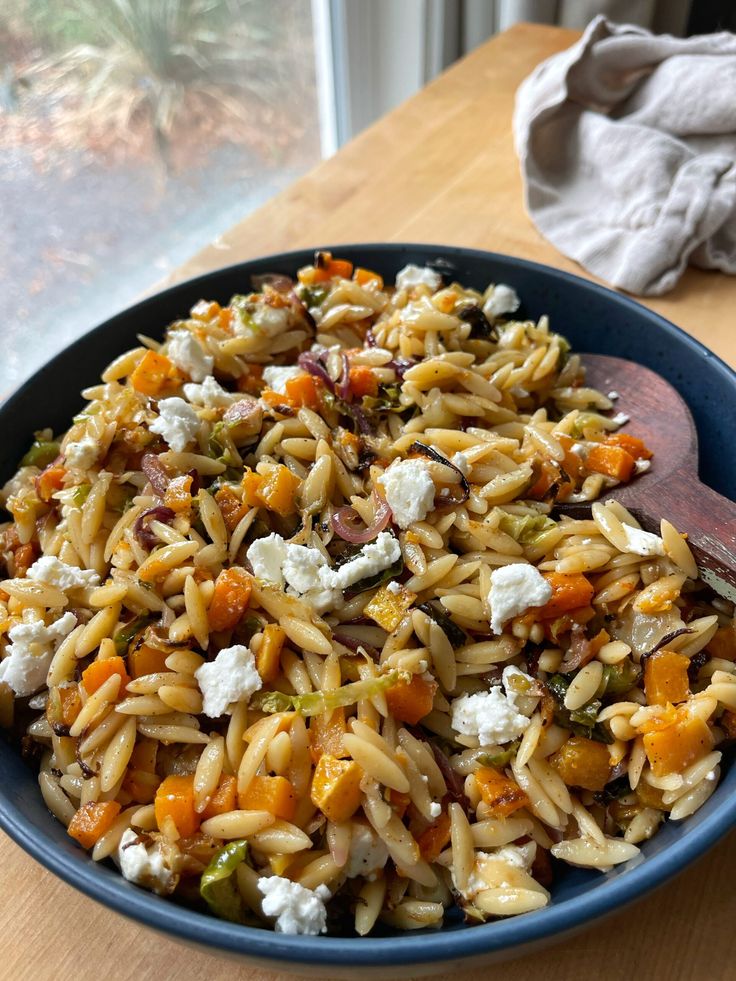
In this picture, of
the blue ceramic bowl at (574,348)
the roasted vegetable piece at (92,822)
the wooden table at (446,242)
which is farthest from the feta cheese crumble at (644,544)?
the roasted vegetable piece at (92,822)

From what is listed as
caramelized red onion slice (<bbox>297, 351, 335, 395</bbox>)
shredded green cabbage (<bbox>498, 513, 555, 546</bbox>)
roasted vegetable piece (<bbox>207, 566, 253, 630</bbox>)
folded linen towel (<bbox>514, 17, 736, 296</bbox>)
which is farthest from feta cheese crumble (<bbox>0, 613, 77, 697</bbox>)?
folded linen towel (<bbox>514, 17, 736, 296</bbox>)

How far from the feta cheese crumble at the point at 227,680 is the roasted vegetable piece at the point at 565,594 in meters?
0.59

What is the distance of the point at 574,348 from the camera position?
2.52m

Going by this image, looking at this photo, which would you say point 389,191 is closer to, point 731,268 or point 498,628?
point 731,268

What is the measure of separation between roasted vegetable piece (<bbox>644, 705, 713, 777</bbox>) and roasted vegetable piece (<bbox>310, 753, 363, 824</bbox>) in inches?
21.5

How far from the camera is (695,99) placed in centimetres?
312

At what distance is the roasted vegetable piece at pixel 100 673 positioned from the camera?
1.68 metres

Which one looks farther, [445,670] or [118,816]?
[445,670]

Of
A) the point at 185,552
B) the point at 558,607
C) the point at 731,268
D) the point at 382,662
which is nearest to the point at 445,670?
the point at 382,662

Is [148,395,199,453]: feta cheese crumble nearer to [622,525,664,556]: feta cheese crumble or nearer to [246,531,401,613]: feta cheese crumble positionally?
[246,531,401,613]: feta cheese crumble

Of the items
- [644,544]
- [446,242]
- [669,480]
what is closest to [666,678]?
[644,544]

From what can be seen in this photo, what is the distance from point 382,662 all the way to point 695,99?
2.58 m

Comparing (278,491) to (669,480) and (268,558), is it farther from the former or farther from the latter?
(669,480)

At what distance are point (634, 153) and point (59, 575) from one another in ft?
8.25
